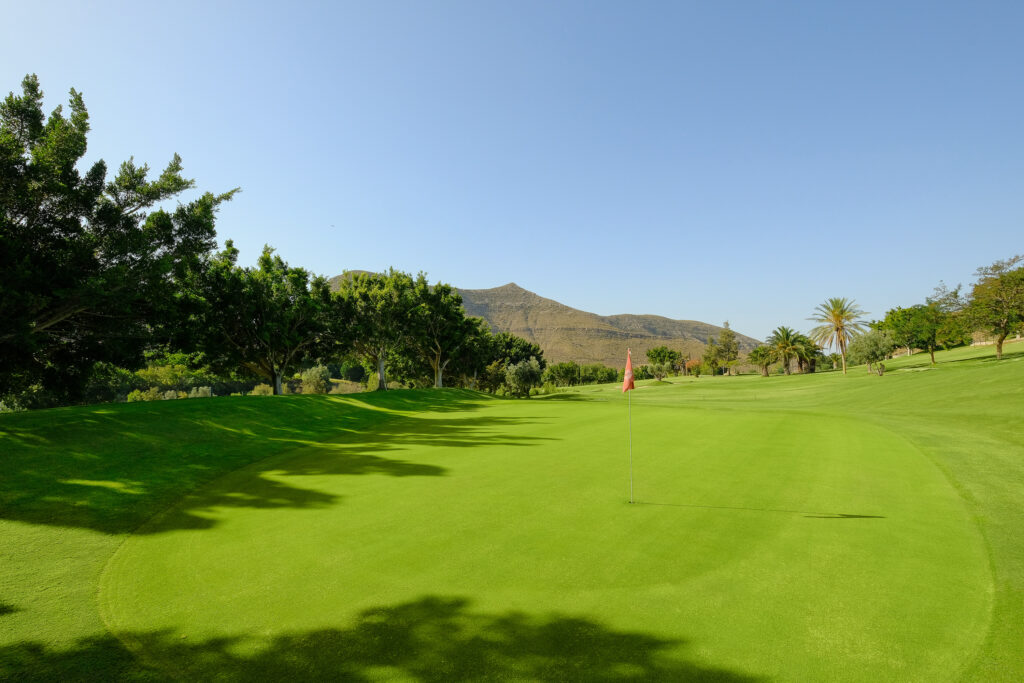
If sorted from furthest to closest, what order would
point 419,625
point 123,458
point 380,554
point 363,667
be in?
point 123,458, point 380,554, point 419,625, point 363,667

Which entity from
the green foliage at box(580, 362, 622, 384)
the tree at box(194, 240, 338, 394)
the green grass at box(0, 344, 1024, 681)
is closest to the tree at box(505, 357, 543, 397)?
the tree at box(194, 240, 338, 394)

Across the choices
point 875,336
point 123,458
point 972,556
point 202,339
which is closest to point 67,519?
point 123,458

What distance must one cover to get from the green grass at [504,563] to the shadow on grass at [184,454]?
11 cm

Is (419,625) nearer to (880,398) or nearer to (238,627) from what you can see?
(238,627)

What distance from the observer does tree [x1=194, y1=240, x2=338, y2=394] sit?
3209 cm

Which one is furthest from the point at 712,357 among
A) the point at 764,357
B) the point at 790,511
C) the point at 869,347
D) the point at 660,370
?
the point at 790,511

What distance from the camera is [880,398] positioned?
32.5 m

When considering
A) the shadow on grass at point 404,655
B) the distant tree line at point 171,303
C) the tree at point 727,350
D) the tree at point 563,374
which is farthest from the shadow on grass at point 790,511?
the tree at point 727,350

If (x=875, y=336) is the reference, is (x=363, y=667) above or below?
below

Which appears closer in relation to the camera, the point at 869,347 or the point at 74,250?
the point at 74,250

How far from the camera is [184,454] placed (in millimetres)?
12523

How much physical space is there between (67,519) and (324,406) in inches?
696

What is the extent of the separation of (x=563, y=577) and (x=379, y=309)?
40290 millimetres

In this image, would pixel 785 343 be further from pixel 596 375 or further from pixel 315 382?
pixel 315 382
